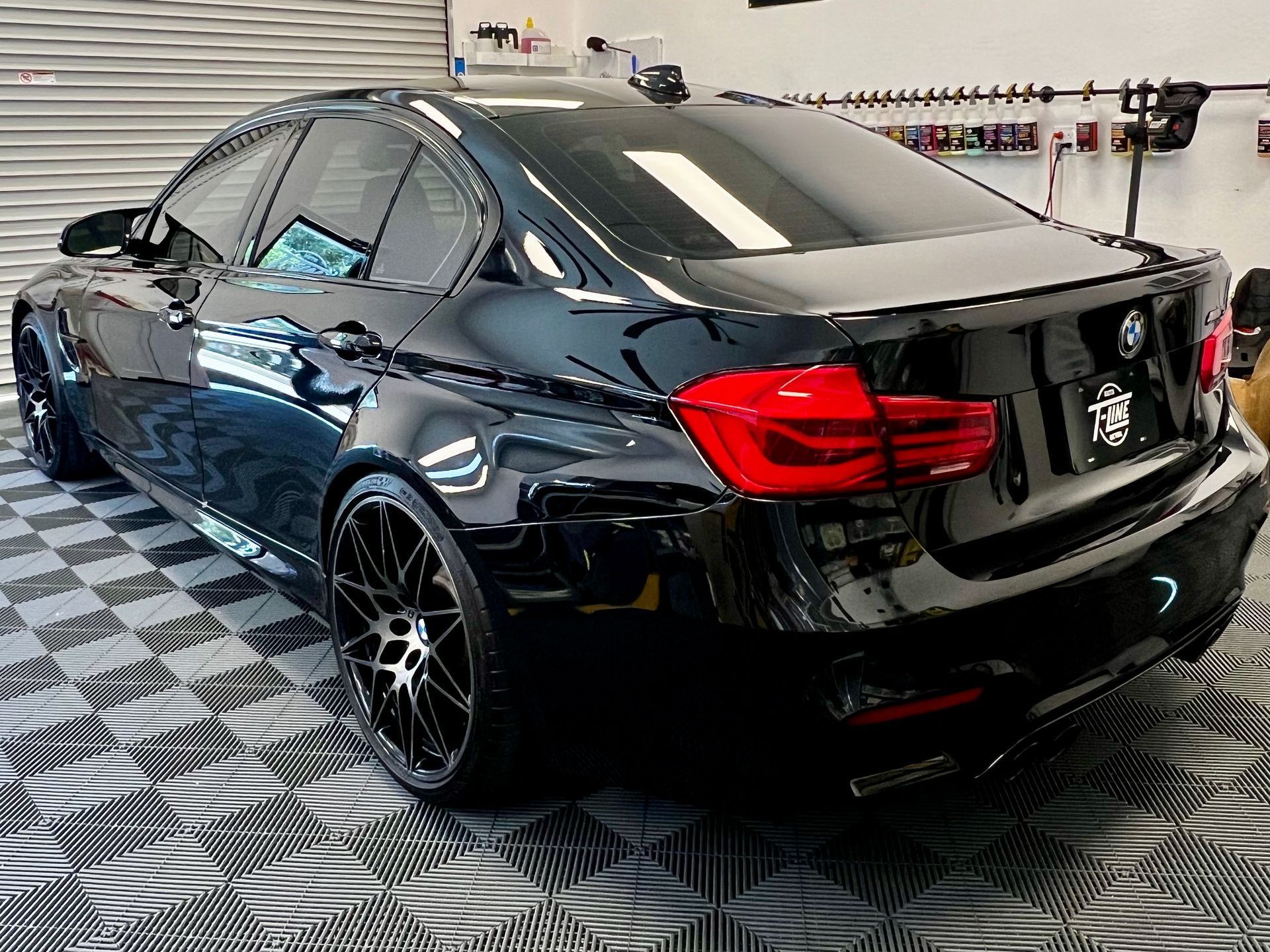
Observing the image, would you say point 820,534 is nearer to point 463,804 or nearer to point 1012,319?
point 1012,319

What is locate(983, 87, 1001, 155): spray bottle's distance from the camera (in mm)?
5047

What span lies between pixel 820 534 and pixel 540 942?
2.40 feet

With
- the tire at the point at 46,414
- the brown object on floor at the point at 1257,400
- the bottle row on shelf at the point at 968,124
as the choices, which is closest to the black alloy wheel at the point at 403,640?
the tire at the point at 46,414

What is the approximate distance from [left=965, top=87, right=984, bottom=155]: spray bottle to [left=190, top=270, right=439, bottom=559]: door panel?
154 inches

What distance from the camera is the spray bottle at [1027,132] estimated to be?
4938mm

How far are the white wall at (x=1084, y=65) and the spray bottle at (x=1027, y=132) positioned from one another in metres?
0.06

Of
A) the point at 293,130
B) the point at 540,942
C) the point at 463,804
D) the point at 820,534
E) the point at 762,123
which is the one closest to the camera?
the point at 820,534

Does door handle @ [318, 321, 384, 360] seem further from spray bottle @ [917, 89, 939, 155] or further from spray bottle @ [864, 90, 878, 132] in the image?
spray bottle @ [864, 90, 878, 132]

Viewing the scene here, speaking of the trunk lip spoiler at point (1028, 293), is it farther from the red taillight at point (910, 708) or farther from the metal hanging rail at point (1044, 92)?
the metal hanging rail at point (1044, 92)

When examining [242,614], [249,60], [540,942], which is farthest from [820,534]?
[249,60]

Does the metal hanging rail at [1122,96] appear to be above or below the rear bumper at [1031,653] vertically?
above

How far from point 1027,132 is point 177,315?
12.9 ft

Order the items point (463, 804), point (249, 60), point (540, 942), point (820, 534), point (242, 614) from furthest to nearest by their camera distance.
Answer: point (249, 60), point (242, 614), point (463, 804), point (540, 942), point (820, 534)

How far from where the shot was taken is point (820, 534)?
1.27m
